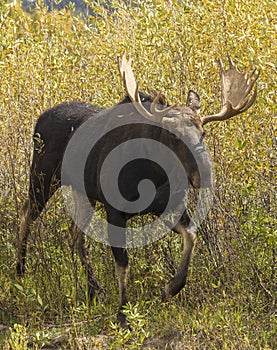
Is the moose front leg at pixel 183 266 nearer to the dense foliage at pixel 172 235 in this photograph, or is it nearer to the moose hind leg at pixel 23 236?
the dense foliage at pixel 172 235

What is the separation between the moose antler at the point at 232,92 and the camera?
621 centimetres

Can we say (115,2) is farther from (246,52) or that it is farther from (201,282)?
(201,282)

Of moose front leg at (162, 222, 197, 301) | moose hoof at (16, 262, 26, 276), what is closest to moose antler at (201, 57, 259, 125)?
moose front leg at (162, 222, 197, 301)

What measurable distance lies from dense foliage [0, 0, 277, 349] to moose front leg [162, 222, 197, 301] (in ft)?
0.77

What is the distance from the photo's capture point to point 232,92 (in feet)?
21.5

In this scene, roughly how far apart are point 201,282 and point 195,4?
2858 mm

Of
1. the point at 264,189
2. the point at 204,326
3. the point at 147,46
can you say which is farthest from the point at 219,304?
the point at 147,46

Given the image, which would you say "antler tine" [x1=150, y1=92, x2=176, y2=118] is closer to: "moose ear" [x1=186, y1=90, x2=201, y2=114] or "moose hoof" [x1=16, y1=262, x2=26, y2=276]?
"moose ear" [x1=186, y1=90, x2=201, y2=114]

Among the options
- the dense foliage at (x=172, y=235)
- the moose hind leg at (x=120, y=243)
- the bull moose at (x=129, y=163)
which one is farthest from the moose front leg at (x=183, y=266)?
the moose hind leg at (x=120, y=243)

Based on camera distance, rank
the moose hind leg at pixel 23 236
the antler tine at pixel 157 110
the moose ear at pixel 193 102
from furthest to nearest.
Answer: the moose hind leg at pixel 23 236
the moose ear at pixel 193 102
the antler tine at pixel 157 110

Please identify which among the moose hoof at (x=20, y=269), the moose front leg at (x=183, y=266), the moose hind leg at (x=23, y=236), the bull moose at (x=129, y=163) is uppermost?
the bull moose at (x=129, y=163)

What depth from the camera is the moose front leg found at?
6113 mm

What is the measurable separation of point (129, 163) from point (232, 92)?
107 centimetres

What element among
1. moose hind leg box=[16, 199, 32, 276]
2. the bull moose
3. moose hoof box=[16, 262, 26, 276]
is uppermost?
the bull moose
